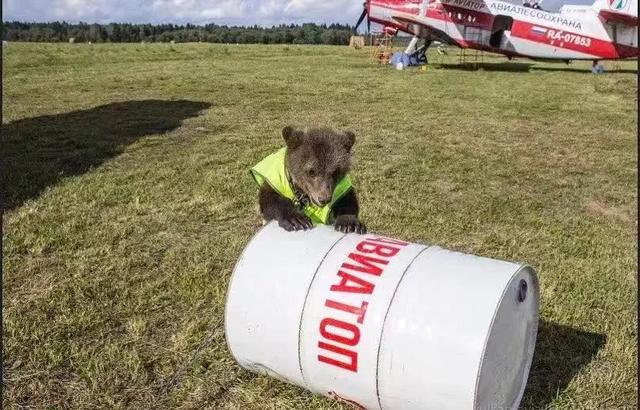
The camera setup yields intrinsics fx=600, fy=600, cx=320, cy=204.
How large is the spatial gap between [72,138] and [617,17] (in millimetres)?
28014

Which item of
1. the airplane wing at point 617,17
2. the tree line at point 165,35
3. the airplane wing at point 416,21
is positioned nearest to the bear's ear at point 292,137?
the airplane wing at point 416,21

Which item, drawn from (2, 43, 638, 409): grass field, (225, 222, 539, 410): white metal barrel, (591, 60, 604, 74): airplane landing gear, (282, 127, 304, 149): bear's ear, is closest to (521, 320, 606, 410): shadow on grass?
(2, 43, 638, 409): grass field

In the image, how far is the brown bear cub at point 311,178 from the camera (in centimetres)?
395

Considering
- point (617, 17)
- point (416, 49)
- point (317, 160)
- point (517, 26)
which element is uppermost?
point (617, 17)

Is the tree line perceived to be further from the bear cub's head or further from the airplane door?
the bear cub's head

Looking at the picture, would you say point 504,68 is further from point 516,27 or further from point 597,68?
point 597,68

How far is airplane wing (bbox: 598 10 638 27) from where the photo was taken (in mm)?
29453

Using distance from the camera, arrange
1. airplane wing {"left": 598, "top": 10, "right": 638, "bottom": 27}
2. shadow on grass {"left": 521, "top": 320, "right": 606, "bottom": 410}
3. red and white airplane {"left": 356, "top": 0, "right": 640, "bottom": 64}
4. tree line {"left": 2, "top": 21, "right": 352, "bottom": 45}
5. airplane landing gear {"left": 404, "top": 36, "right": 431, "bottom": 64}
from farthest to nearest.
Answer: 1. tree line {"left": 2, "top": 21, "right": 352, "bottom": 45}
2. airplane landing gear {"left": 404, "top": 36, "right": 431, "bottom": 64}
3. red and white airplane {"left": 356, "top": 0, "right": 640, "bottom": 64}
4. airplane wing {"left": 598, "top": 10, "right": 638, "bottom": 27}
5. shadow on grass {"left": 521, "top": 320, "right": 606, "bottom": 410}

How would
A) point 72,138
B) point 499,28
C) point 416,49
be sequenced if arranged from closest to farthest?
point 72,138, point 499,28, point 416,49

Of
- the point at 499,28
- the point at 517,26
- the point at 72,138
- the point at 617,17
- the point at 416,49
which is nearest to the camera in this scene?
the point at 72,138

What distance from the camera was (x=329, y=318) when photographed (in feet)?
9.86

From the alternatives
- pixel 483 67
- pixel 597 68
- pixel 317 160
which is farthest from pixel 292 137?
pixel 597 68

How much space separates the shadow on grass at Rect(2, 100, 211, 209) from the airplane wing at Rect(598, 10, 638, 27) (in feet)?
75.3

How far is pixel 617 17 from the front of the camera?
96.9 feet
